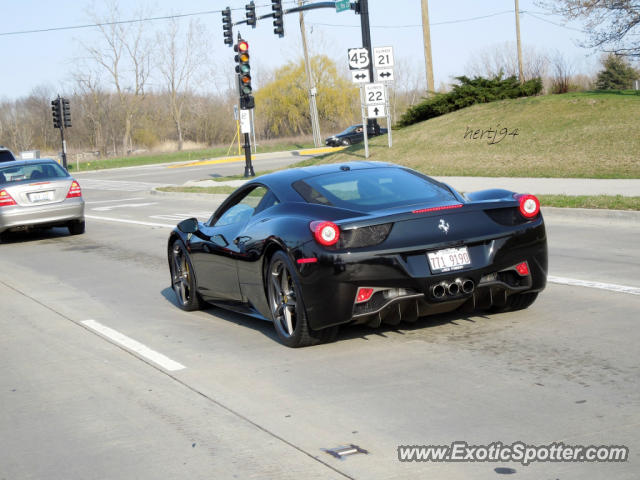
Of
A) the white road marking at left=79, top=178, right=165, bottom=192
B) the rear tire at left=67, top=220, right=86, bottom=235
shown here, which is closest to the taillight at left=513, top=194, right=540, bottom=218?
the rear tire at left=67, top=220, right=86, bottom=235

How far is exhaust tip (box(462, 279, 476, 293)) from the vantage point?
634cm

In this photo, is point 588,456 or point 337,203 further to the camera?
point 337,203

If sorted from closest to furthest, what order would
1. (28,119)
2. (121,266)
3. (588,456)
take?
(588,456)
(121,266)
(28,119)

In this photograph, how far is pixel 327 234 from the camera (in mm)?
6188

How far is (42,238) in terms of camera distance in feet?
58.7

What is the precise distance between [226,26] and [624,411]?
3160 cm

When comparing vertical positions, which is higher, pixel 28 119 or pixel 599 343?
pixel 28 119

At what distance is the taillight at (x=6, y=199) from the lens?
54.7ft

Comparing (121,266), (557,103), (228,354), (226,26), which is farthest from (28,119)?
(228,354)

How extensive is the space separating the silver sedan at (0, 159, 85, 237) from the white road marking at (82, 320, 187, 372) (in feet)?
29.0

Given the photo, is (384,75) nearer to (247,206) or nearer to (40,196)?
(40,196)

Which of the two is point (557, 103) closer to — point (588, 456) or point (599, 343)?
point (599, 343)

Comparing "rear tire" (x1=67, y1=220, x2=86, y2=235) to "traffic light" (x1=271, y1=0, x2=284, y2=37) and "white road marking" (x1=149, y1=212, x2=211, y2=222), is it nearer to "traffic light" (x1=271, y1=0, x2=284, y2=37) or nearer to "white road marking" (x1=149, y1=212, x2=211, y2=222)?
"white road marking" (x1=149, y1=212, x2=211, y2=222)

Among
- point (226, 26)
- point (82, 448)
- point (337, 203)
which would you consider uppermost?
point (226, 26)
